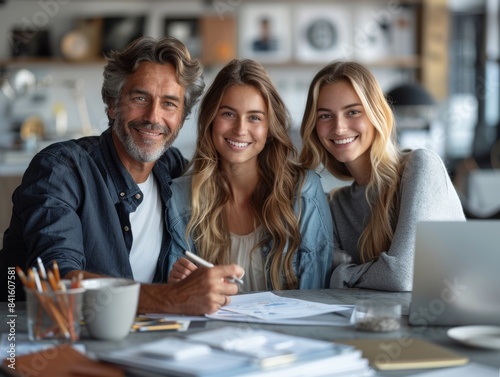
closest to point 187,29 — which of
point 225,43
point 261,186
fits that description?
point 225,43

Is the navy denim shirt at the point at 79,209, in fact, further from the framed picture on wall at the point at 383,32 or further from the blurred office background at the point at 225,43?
the framed picture on wall at the point at 383,32

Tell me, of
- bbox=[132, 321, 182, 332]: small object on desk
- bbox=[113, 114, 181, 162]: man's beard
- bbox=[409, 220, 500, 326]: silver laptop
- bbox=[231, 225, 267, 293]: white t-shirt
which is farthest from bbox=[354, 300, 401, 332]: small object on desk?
bbox=[113, 114, 181, 162]: man's beard

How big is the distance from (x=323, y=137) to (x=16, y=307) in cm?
114

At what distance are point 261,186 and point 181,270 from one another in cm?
70

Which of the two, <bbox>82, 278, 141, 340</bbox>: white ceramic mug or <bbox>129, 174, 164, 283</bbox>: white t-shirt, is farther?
<bbox>129, 174, 164, 283</bbox>: white t-shirt

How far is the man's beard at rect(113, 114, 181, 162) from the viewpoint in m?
2.40

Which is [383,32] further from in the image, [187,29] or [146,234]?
[146,234]

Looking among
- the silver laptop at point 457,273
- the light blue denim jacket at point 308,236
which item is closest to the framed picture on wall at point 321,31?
the light blue denim jacket at point 308,236

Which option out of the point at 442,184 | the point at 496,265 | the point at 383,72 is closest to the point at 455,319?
the point at 496,265

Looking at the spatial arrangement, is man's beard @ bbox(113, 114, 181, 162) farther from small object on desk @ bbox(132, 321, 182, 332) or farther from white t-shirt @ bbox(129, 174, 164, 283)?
small object on desk @ bbox(132, 321, 182, 332)

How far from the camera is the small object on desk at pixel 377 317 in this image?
1.59m

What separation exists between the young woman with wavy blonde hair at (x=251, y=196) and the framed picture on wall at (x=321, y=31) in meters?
5.03

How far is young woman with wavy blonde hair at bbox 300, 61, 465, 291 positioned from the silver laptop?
51 cm

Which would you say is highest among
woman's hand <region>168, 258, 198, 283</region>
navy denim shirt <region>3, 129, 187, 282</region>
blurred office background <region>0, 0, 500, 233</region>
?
blurred office background <region>0, 0, 500, 233</region>
